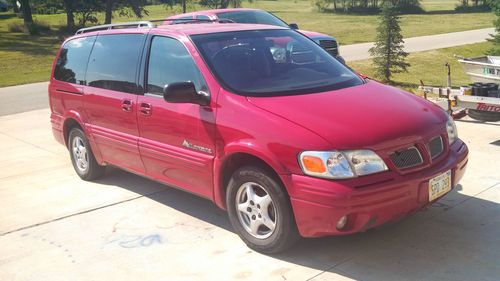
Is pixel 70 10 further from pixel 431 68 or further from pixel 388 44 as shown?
pixel 388 44

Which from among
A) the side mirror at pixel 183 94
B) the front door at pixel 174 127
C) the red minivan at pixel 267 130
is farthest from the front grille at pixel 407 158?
the side mirror at pixel 183 94

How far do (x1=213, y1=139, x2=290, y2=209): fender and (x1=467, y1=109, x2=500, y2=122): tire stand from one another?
4614 mm

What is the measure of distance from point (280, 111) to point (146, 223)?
1.79 m

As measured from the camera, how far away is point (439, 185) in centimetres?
402

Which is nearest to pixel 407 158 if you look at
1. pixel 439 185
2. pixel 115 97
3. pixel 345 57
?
pixel 439 185

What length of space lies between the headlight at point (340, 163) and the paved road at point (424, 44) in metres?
15.3

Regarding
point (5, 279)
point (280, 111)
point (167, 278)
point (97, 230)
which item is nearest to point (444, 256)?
point (280, 111)

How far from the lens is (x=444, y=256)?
4.02 m

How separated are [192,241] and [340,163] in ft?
5.06

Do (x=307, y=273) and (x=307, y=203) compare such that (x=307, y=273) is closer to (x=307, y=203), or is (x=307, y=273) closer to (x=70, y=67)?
(x=307, y=203)

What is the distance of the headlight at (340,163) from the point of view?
144 inches

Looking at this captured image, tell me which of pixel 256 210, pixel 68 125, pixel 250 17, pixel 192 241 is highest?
pixel 250 17

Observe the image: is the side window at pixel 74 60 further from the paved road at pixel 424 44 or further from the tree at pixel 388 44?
the paved road at pixel 424 44

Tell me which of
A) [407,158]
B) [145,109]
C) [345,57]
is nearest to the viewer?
[407,158]
